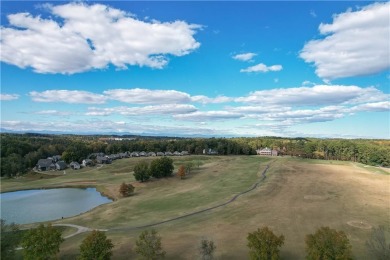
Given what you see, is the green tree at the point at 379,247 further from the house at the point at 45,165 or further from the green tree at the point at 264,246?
the house at the point at 45,165

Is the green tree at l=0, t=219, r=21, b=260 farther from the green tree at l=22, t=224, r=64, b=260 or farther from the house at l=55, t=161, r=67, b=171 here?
the house at l=55, t=161, r=67, b=171

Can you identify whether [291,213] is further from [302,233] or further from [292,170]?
[292,170]

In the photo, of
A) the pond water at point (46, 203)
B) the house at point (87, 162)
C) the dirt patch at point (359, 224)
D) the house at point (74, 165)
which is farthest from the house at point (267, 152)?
the dirt patch at point (359, 224)

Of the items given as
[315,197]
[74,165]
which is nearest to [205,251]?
[315,197]

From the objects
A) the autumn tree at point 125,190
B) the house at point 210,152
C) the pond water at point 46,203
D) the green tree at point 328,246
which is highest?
the house at point 210,152

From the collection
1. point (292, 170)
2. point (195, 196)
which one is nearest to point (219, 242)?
point (195, 196)
